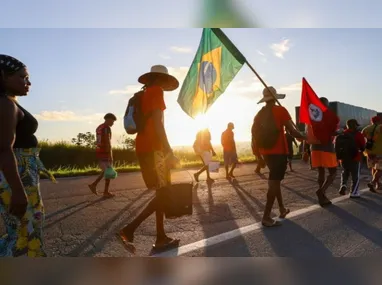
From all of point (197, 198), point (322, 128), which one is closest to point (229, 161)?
point (197, 198)

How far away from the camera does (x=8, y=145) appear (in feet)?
8.02

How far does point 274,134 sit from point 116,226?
2379 millimetres

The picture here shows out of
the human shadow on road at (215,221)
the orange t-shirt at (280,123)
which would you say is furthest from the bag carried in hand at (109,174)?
the orange t-shirt at (280,123)

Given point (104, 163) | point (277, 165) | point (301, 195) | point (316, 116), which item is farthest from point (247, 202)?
point (104, 163)

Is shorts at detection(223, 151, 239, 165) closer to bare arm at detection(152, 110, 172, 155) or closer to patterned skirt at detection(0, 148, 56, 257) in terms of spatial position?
bare arm at detection(152, 110, 172, 155)

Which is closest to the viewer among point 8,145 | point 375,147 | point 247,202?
point 8,145

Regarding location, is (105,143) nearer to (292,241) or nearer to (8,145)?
(292,241)

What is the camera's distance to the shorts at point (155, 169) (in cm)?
404

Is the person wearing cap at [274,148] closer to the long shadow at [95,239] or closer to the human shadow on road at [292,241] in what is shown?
the human shadow on road at [292,241]

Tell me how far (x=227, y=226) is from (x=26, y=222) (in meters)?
3.01

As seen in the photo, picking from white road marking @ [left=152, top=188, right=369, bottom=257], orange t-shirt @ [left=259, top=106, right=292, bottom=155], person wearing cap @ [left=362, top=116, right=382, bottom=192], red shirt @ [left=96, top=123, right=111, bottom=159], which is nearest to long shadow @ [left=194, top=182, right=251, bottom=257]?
white road marking @ [left=152, top=188, right=369, bottom=257]

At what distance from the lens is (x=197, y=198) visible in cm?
777

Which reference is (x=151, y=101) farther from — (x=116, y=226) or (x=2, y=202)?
(x=116, y=226)

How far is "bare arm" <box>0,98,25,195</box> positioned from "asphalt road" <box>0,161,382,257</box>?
70.7 inches
